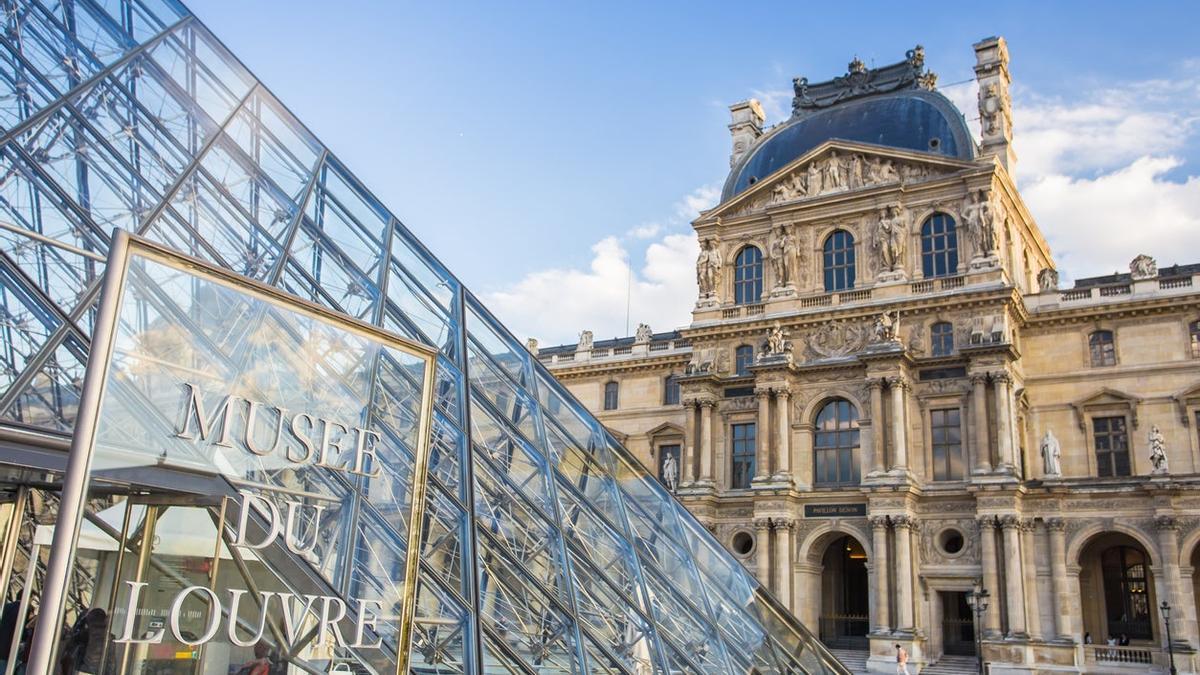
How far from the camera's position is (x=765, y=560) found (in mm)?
34656

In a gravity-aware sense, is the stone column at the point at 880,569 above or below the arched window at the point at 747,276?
below

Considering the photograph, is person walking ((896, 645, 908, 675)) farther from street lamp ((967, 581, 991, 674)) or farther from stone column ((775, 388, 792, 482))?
stone column ((775, 388, 792, 482))

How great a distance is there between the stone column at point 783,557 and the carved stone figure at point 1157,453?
11642mm

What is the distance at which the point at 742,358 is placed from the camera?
126 ft

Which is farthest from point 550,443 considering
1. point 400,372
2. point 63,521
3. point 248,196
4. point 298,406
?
point 63,521

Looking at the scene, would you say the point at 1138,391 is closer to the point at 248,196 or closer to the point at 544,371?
the point at 544,371

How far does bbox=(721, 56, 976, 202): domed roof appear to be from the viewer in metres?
36.8

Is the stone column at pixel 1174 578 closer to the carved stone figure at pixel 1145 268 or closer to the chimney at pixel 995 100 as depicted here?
the carved stone figure at pixel 1145 268

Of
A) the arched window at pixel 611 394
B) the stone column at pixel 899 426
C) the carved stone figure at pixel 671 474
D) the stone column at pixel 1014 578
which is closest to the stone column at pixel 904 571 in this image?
the stone column at pixel 899 426

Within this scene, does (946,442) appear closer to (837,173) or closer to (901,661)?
(901,661)

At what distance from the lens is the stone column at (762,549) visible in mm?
34500

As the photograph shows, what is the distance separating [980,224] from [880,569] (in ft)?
41.2

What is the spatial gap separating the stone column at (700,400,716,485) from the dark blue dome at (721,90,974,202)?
30.6ft

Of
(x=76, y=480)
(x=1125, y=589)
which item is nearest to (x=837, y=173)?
(x=1125, y=589)
